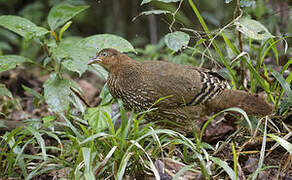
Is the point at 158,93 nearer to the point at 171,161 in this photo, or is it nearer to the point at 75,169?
the point at 171,161

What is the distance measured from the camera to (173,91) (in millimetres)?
3182

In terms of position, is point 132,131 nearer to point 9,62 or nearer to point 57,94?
point 57,94

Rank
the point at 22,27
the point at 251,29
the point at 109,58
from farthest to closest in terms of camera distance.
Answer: the point at 109,58
the point at 22,27
the point at 251,29

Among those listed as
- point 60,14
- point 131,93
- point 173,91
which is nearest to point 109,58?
point 131,93

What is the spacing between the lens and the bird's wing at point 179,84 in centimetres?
316

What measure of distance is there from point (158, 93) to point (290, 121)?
1.15 m

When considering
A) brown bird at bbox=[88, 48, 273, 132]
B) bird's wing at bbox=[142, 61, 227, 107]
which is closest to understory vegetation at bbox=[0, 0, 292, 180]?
brown bird at bbox=[88, 48, 273, 132]

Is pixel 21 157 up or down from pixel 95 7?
down

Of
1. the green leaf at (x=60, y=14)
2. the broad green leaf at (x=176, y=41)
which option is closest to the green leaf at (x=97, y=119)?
the broad green leaf at (x=176, y=41)

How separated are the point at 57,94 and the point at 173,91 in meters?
0.99

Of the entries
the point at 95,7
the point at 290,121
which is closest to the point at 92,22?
the point at 95,7

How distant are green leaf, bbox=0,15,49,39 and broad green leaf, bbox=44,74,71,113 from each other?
1.27 feet

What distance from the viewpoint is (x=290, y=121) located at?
312cm

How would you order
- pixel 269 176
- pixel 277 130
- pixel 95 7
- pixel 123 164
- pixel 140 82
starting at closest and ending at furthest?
1. pixel 123 164
2. pixel 269 176
3. pixel 277 130
4. pixel 140 82
5. pixel 95 7
